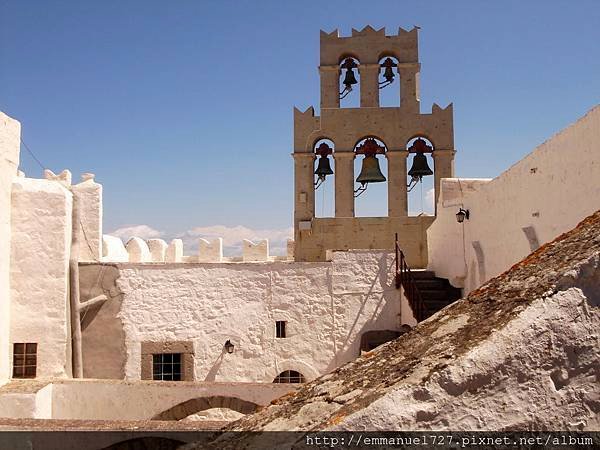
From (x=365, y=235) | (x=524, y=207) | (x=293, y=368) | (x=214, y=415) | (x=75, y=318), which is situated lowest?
(x=214, y=415)

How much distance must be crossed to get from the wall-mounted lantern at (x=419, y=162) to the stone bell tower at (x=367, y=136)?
0.46 ft

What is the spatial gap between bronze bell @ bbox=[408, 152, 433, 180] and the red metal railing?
319 cm

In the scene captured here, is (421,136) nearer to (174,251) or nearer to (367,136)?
(367,136)

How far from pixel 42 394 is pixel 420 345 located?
822cm

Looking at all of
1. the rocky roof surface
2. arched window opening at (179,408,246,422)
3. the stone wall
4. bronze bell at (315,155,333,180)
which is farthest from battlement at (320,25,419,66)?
the rocky roof surface

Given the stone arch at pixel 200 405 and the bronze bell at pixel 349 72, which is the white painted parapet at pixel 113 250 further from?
the bronze bell at pixel 349 72

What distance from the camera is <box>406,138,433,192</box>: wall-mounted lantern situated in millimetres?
14039

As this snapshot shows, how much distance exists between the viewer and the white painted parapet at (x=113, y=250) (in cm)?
1266

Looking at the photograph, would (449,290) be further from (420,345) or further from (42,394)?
(420,345)

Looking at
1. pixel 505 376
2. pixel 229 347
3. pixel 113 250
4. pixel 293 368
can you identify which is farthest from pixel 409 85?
pixel 505 376

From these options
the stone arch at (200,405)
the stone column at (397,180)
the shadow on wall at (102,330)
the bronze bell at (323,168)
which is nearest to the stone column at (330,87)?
the bronze bell at (323,168)

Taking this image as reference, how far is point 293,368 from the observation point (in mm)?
10797

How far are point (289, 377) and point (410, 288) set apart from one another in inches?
111

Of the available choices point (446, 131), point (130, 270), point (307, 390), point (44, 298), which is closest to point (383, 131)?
point (446, 131)
